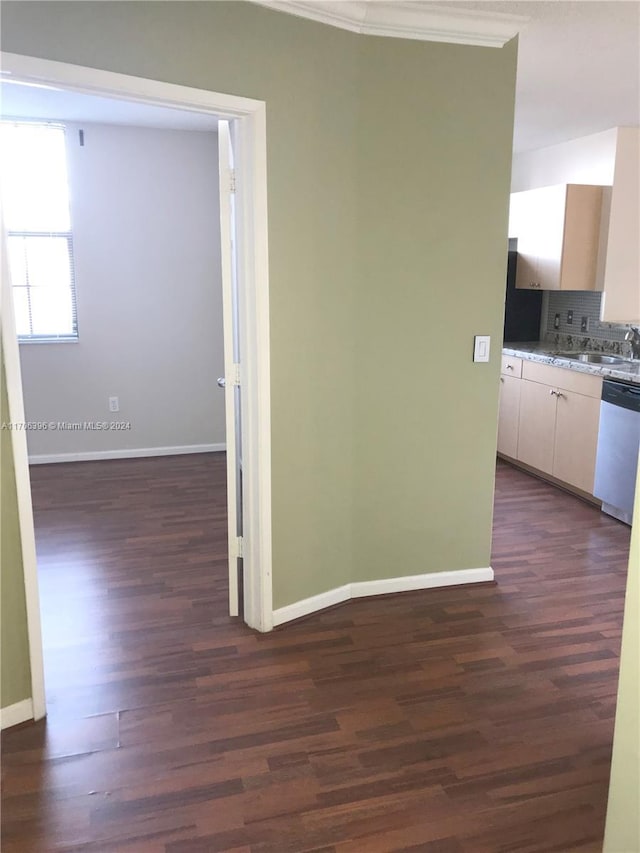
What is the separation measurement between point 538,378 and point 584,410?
1.79ft

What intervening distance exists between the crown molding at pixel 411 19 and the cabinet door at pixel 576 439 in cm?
237

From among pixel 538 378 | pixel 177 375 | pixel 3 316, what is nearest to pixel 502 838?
pixel 3 316

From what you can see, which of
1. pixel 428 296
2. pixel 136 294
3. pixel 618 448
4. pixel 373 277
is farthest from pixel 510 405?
pixel 136 294

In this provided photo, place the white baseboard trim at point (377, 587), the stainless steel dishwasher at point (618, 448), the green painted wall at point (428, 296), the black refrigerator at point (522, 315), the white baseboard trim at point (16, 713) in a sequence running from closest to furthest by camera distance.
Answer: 1. the white baseboard trim at point (16, 713)
2. the green painted wall at point (428, 296)
3. the white baseboard trim at point (377, 587)
4. the stainless steel dishwasher at point (618, 448)
5. the black refrigerator at point (522, 315)

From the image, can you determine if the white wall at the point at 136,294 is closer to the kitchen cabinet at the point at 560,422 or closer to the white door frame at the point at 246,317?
the kitchen cabinet at the point at 560,422

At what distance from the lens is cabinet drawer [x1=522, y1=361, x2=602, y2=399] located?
432cm

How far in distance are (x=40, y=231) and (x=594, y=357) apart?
4381 mm

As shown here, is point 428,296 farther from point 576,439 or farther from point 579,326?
point 579,326

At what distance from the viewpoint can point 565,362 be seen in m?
4.56

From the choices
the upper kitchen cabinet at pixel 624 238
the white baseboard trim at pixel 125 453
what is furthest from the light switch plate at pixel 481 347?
the white baseboard trim at pixel 125 453

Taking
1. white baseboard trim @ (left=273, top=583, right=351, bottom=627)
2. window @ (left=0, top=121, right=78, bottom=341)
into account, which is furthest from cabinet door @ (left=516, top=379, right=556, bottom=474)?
window @ (left=0, top=121, right=78, bottom=341)

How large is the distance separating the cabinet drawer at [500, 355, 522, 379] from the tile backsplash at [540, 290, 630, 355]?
2.07 feet

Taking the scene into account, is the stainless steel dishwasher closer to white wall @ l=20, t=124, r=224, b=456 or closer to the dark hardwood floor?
the dark hardwood floor

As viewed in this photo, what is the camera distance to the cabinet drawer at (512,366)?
16.8 feet
